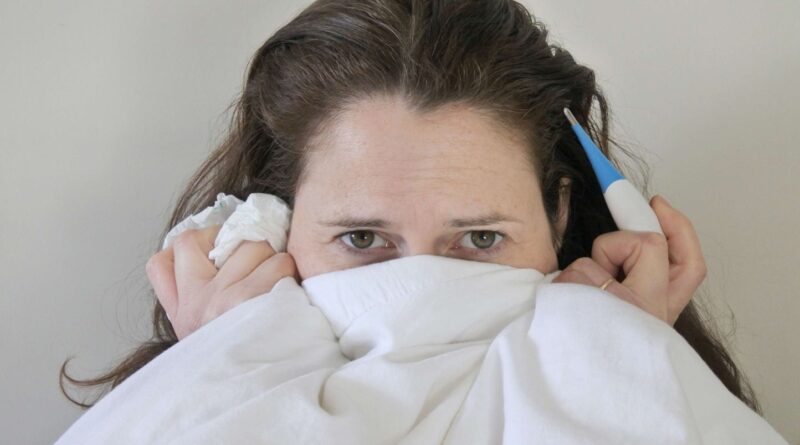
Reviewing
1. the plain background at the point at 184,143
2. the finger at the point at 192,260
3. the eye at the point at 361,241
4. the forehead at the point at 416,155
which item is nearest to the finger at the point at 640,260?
the forehead at the point at 416,155

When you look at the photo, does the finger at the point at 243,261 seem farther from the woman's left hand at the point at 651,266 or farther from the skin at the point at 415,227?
the woman's left hand at the point at 651,266

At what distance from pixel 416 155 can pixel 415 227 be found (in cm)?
8

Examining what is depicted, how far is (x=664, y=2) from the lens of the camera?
4.38 feet

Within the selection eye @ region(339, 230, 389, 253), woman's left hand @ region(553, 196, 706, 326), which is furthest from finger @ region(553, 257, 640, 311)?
eye @ region(339, 230, 389, 253)

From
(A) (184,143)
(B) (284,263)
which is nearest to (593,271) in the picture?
(B) (284,263)

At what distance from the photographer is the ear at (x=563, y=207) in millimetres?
1062

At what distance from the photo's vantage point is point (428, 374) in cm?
81

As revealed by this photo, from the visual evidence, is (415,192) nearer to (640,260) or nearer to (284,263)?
(284,263)

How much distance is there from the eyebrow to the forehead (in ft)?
0.07

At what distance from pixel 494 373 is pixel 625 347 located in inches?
5.2

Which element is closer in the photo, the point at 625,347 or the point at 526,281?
the point at 625,347

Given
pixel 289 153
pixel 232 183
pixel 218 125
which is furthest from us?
pixel 218 125

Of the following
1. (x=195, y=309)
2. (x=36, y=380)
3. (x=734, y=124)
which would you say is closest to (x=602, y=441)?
(x=195, y=309)

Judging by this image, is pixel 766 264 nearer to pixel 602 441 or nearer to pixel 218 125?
pixel 602 441
